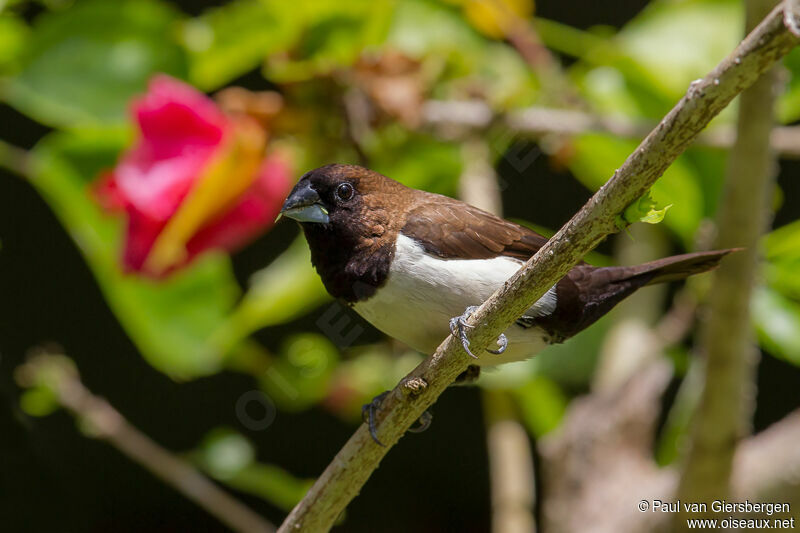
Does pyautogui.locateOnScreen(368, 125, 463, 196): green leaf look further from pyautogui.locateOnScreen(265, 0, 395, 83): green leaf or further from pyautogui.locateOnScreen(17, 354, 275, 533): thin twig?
pyautogui.locateOnScreen(17, 354, 275, 533): thin twig

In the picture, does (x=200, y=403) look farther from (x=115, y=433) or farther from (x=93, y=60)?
(x=93, y=60)

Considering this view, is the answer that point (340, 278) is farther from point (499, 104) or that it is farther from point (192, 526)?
point (192, 526)

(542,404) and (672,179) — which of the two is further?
(542,404)

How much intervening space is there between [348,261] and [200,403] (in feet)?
5.60

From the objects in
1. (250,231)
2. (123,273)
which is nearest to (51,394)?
(123,273)

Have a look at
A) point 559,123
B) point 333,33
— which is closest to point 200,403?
point 333,33

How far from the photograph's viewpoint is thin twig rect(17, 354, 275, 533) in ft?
6.42

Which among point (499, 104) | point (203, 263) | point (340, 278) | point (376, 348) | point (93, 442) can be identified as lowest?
point (93, 442)

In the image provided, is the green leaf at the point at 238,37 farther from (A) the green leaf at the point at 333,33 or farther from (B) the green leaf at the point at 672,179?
(B) the green leaf at the point at 672,179

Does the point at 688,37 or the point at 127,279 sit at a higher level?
the point at 688,37

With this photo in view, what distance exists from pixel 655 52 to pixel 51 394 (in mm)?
1477

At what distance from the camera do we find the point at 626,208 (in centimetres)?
84

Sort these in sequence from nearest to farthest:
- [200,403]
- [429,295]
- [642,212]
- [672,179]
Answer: [642,212] → [429,295] → [672,179] → [200,403]

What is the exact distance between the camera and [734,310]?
1.39 meters
